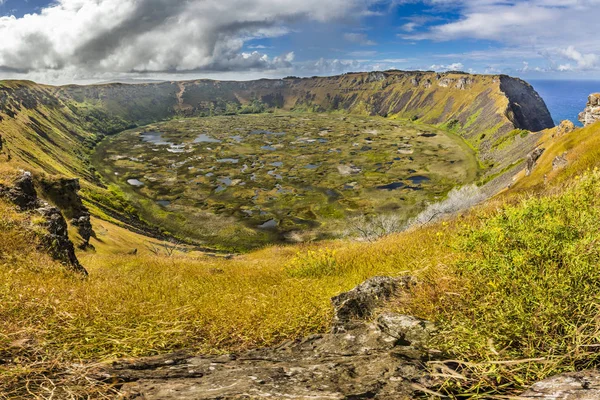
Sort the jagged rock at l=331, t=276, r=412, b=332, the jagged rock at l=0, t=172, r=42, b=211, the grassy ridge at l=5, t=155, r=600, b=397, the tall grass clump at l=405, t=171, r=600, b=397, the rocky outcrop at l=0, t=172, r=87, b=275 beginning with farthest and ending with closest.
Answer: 1. the jagged rock at l=0, t=172, r=42, b=211
2. the rocky outcrop at l=0, t=172, r=87, b=275
3. the jagged rock at l=331, t=276, r=412, b=332
4. the grassy ridge at l=5, t=155, r=600, b=397
5. the tall grass clump at l=405, t=171, r=600, b=397

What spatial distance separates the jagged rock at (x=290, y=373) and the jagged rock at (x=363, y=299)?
94 cm

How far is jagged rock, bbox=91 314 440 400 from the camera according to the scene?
366 centimetres

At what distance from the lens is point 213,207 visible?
127000mm

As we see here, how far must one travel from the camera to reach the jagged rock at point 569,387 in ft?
8.96

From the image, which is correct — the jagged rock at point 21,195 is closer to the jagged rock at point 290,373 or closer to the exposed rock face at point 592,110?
the jagged rock at point 290,373

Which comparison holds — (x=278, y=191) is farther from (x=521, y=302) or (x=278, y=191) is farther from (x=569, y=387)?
(x=569, y=387)

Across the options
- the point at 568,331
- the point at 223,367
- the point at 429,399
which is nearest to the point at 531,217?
the point at 568,331

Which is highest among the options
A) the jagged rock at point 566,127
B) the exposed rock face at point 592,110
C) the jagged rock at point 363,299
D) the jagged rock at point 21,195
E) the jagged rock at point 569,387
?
the exposed rock face at point 592,110

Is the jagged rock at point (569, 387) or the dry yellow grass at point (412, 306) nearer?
the jagged rock at point (569, 387)

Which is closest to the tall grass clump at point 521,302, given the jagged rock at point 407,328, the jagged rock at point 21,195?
the jagged rock at point 407,328

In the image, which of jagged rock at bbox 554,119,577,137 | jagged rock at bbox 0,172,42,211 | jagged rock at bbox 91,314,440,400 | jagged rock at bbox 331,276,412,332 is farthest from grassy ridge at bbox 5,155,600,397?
jagged rock at bbox 554,119,577,137

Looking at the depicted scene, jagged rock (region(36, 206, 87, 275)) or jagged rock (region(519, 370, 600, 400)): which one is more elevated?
jagged rock (region(519, 370, 600, 400))

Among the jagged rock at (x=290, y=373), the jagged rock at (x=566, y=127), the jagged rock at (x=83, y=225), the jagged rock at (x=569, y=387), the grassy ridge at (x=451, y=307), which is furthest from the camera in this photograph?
the jagged rock at (x=566, y=127)

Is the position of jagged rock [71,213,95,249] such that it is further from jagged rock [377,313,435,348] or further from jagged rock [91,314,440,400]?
jagged rock [377,313,435,348]
